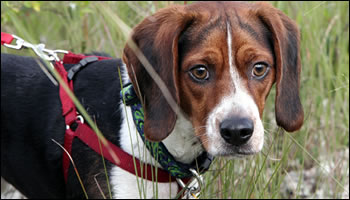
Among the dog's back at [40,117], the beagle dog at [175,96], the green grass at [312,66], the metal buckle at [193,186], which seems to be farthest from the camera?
the green grass at [312,66]

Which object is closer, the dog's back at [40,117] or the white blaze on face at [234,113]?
the white blaze on face at [234,113]

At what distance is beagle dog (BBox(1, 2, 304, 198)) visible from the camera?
7.84ft

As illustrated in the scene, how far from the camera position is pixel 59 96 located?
2.90m

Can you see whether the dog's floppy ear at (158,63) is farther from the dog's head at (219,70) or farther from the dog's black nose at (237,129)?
the dog's black nose at (237,129)

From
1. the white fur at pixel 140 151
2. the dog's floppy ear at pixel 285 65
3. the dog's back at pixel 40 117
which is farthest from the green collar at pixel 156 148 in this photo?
the dog's floppy ear at pixel 285 65

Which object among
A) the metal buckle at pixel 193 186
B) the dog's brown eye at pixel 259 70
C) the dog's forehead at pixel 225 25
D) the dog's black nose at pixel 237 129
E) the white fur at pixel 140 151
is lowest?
the metal buckle at pixel 193 186

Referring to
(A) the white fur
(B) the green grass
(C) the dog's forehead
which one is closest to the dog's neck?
(A) the white fur

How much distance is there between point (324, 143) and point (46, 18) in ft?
10.0

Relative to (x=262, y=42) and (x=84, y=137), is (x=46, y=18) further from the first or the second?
(x=262, y=42)

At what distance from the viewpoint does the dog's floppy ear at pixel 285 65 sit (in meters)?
2.57

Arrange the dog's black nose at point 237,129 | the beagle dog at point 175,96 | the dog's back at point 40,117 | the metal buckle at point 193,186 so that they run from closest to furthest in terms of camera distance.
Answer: the dog's black nose at point 237,129, the beagle dog at point 175,96, the metal buckle at point 193,186, the dog's back at point 40,117

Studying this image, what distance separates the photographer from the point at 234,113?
2264 mm

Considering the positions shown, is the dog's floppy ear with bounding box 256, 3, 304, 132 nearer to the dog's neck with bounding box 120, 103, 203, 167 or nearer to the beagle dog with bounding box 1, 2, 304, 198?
the beagle dog with bounding box 1, 2, 304, 198

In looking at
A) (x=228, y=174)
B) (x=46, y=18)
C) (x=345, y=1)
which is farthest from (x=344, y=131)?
(x=46, y=18)
